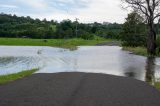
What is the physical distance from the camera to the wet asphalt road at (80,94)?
11641 millimetres

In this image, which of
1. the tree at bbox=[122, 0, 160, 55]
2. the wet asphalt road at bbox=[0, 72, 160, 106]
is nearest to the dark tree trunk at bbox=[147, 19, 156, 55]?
the tree at bbox=[122, 0, 160, 55]

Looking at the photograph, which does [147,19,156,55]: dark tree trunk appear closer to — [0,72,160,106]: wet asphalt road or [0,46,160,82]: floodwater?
[0,46,160,82]: floodwater

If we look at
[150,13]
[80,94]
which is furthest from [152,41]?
[80,94]

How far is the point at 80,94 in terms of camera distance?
43.7 ft

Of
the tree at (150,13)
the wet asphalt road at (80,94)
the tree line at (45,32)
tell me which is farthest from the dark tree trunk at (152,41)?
the tree line at (45,32)

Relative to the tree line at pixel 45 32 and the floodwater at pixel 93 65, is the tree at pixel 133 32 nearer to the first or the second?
the floodwater at pixel 93 65

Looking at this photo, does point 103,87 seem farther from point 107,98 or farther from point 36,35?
point 36,35

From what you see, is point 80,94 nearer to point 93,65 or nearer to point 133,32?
point 93,65

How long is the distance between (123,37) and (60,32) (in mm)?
67990

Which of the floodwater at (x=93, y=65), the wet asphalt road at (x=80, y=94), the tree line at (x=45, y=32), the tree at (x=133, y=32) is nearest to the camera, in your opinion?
the wet asphalt road at (x=80, y=94)

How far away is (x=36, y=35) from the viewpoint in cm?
13425

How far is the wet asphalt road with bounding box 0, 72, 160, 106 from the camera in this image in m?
11.6

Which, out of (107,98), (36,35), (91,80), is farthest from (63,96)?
(36,35)

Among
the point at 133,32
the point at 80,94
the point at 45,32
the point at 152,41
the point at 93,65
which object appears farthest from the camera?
the point at 45,32
